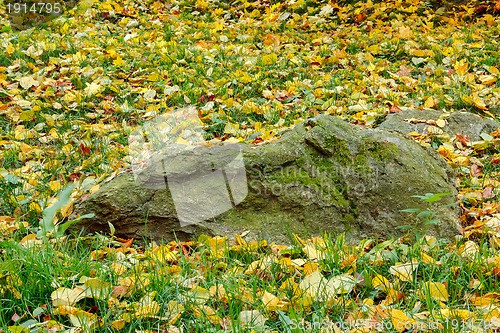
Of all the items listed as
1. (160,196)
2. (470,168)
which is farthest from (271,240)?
(470,168)

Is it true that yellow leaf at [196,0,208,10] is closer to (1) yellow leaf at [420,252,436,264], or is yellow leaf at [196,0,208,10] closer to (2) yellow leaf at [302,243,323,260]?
(2) yellow leaf at [302,243,323,260]

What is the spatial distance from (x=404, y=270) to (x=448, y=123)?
236 cm

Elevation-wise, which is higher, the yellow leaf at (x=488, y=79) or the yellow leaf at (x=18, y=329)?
the yellow leaf at (x=18, y=329)

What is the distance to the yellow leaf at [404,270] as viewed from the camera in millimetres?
2154

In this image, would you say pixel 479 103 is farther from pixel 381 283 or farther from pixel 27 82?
pixel 27 82

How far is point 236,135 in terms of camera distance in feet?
14.2

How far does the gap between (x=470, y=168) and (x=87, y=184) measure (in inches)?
97.2

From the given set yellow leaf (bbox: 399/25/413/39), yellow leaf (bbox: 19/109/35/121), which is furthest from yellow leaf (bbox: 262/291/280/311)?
yellow leaf (bbox: 399/25/413/39)

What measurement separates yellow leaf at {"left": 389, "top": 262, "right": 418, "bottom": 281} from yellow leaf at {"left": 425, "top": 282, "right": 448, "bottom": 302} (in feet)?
0.39

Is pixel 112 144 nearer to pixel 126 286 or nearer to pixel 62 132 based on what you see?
pixel 62 132

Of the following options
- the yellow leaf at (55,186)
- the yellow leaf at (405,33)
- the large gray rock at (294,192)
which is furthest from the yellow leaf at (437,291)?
the yellow leaf at (405,33)

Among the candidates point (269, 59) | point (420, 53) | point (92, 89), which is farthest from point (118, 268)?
point (420, 53)

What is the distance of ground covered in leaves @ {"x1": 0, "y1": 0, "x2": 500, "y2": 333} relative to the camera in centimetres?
198

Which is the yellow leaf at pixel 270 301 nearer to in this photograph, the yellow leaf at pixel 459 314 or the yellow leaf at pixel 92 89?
the yellow leaf at pixel 459 314
